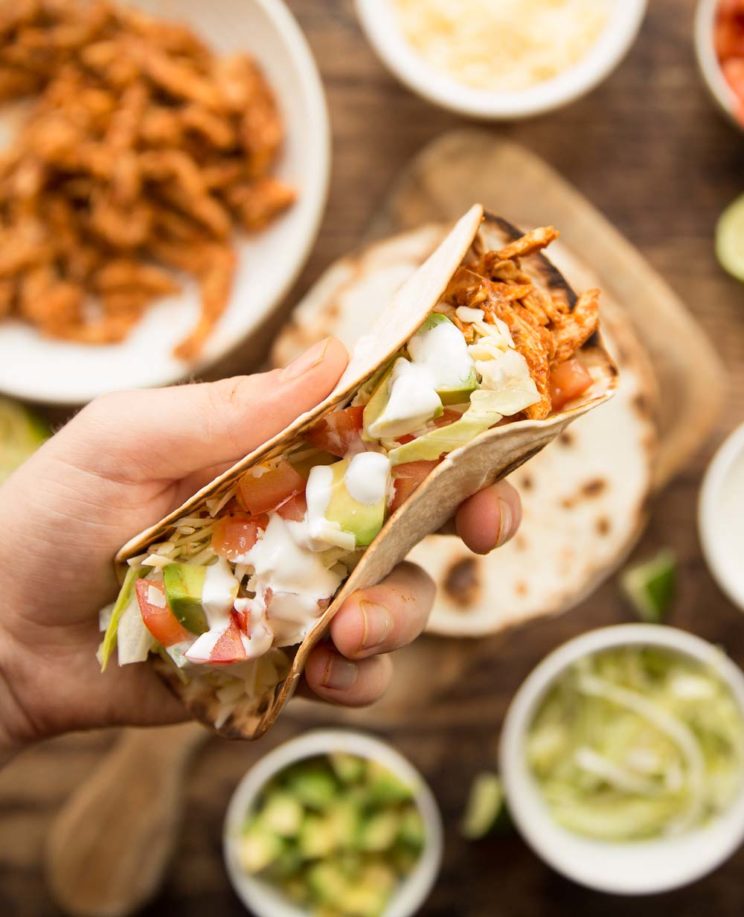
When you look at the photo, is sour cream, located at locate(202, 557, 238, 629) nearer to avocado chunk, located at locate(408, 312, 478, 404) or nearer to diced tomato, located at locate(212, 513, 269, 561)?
diced tomato, located at locate(212, 513, 269, 561)

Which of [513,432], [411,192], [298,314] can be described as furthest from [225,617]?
[411,192]

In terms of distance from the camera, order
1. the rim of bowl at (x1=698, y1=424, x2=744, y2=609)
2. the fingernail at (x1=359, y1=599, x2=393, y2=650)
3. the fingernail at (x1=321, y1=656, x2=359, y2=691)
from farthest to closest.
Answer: the rim of bowl at (x1=698, y1=424, x2=744, y2=609), the fingernail at (x1=321, y1=656, x2=359, y2=691), the fingernail at (x1=359, y1=599, x2=393, y2=650)

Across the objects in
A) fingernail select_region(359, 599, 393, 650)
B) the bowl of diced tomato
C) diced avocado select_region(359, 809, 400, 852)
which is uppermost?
the bowl of diced tomato

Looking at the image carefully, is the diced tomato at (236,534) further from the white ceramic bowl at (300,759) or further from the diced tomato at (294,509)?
the white ceramic bowl at (300,759)

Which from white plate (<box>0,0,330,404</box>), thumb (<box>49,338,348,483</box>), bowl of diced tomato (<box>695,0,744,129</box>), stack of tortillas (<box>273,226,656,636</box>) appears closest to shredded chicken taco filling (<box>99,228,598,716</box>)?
thumb (<box>49,338,348,483</box>)

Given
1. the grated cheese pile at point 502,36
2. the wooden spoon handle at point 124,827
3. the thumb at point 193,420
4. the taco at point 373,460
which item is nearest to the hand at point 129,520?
the thumb at point 193,420

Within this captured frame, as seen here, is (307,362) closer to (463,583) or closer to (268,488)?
(268,488)

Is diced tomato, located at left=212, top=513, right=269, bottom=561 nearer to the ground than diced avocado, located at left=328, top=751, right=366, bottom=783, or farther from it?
farther from it
